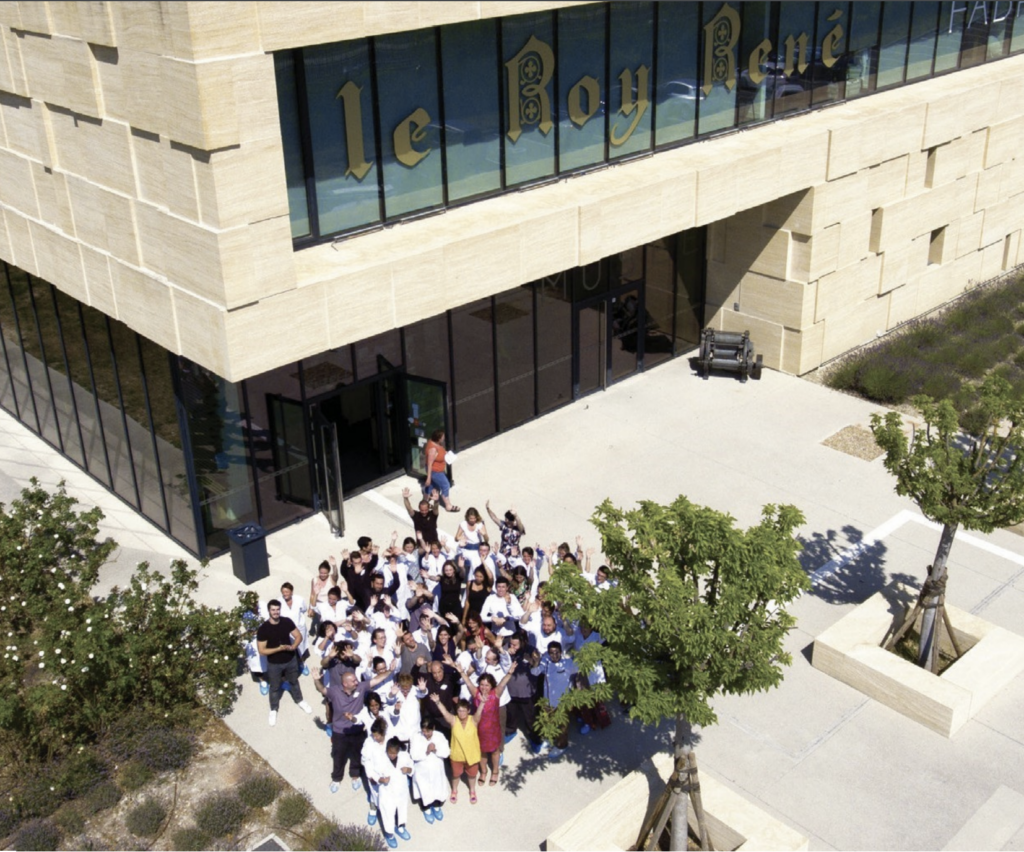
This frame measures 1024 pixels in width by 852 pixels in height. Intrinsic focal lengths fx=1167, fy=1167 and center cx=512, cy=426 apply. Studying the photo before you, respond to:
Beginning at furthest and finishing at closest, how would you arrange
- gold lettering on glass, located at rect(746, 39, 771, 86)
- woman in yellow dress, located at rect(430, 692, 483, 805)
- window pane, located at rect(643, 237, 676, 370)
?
window pane, located at rect(643, 237, 676, 370), gold lettering on glass, located at rect(746, 39, 771, 86), woman in yellow dress, located at rect(430, 692, 483, 805)

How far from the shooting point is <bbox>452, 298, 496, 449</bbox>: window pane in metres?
19.1

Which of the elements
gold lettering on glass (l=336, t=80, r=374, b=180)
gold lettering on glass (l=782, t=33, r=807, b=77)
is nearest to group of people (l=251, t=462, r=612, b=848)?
gold lettering on glass (l=336, t=80, r=374, b=180)

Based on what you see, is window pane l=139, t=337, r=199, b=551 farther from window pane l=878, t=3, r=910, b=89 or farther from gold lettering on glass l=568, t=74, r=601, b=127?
window pane l=878, t=3, r=910, b=89

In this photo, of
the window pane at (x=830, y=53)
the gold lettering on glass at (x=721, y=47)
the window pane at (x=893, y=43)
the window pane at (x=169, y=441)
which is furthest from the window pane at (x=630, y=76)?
the window pane at (x=169, y=441)

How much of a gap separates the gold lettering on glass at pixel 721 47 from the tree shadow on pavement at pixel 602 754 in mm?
11418

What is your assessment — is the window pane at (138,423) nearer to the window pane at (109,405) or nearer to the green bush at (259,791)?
the window pane at (109,405)

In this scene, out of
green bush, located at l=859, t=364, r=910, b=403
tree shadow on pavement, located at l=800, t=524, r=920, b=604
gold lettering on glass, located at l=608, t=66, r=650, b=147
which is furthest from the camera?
green bush, located at l=859, t=364, r=910, b=403

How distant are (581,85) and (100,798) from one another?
11.8 meters

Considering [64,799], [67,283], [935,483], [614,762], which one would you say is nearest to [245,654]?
[64,799]

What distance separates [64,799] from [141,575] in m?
2.65

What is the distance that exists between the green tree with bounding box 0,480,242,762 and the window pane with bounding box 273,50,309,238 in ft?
15.0

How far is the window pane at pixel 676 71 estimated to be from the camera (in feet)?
61.4

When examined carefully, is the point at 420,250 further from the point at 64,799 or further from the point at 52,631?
the point at 64,799

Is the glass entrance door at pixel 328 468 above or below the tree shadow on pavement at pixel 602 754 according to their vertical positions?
above
